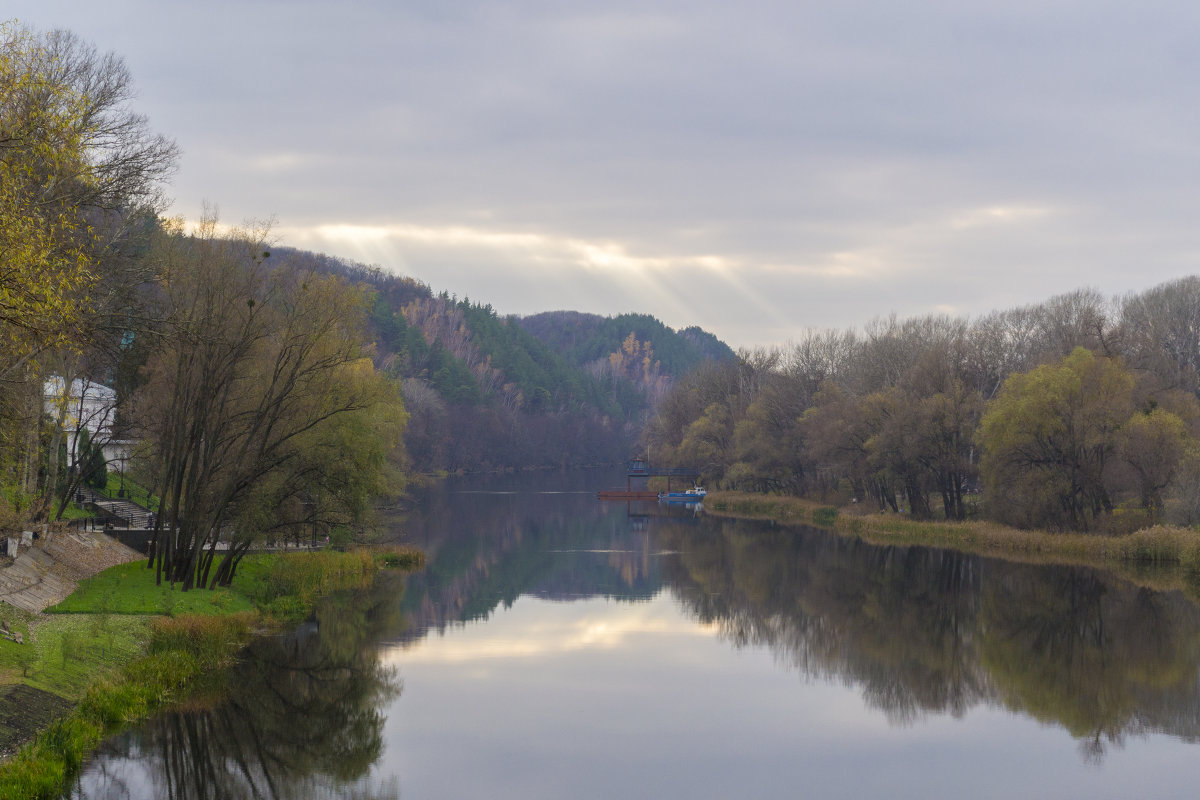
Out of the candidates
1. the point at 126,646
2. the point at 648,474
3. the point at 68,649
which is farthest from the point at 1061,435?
the point at 648,474

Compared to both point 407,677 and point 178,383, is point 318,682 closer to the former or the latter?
point 407,677

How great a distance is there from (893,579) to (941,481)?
1994 cm

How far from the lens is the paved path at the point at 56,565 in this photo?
2867 cm

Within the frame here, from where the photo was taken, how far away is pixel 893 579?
157 feet

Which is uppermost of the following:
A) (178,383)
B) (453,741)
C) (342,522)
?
(178,383)

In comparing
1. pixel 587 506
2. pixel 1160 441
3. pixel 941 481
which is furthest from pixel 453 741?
pixel 587 506

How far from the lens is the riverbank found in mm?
49312

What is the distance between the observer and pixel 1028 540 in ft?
180

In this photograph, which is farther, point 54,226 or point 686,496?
point 686,496

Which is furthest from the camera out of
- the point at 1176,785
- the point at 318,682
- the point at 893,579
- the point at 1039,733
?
the point at 893,579

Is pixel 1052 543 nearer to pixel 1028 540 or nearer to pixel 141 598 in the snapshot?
pixel 1028 540

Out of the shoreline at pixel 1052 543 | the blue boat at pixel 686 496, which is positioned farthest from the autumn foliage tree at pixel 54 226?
the blue boat at pixel 686 496

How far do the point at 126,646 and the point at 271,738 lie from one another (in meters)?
5.54

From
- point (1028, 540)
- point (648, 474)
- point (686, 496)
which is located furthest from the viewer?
point (648, 474)
